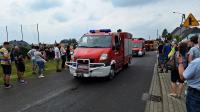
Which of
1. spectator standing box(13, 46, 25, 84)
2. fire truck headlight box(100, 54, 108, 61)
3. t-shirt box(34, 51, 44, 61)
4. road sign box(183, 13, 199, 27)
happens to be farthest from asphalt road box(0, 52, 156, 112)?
road sign box(183, 13, 199, 27)

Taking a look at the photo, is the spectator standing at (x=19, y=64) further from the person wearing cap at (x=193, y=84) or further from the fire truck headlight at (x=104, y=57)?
the person wearing cap at (x=193, y=84)

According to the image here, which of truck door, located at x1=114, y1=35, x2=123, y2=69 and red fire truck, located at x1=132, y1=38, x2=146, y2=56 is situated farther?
red fire truck, located at x1=132, y1=38, x2=146, y2=56

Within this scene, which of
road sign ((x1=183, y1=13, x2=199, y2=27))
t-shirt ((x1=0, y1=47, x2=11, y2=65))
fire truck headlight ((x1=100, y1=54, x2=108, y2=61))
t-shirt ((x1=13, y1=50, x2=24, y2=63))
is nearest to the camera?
t-shirt ((x1=0, y1=47, x2=11, y2=65))

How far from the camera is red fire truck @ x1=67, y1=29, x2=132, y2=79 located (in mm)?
17000

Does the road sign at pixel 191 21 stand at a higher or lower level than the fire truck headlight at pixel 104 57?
higher

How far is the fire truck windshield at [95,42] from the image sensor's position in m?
18.6

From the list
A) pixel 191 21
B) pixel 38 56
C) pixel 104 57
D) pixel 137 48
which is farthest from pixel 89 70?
pixel 137 48

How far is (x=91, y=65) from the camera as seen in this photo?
55.9 feet

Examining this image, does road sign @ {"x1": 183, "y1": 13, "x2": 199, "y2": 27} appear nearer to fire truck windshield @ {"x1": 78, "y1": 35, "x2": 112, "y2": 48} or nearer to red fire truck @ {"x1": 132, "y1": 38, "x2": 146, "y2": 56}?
fire truck windshield @ {"x1": 78, "y1": 35, "x2": 112, "y2": 48}

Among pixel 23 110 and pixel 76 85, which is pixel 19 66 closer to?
pixel 76 85

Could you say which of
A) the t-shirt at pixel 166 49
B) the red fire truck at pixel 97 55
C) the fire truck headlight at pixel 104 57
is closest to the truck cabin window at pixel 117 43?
the red fire truck at pixel 97 55

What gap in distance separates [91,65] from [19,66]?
10.4ft

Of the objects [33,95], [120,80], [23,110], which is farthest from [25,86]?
[23,110]

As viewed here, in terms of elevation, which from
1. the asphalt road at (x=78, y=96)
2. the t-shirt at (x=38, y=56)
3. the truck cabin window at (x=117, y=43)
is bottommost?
the asphalt road at (x=78, y=96)
